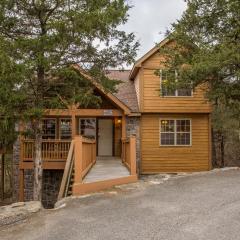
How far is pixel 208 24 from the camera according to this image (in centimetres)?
1571

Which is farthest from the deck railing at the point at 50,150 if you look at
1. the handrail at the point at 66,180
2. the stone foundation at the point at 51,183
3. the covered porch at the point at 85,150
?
the handrail at the point at 66,180

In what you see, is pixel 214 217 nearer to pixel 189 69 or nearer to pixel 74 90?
pixel 74 90

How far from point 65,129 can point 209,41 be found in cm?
851

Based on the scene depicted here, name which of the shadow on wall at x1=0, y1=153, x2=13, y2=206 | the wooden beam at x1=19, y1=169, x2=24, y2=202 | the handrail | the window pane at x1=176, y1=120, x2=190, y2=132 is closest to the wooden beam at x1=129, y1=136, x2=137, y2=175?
the handrail

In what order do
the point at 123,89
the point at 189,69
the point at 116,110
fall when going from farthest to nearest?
1. the point at 123,89
2. the point at 116,110
3. the point at 189,69

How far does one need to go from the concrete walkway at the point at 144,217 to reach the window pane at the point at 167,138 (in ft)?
27.0

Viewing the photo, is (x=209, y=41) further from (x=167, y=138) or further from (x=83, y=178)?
(x=83, y=178)

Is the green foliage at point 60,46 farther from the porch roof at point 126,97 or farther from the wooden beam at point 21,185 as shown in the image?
the wooden beam at point 21,185

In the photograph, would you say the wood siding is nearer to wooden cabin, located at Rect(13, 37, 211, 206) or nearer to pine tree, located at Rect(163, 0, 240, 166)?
wooden cabin, located at Rect(13, 37, 211, 206)

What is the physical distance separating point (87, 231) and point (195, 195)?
3595mm

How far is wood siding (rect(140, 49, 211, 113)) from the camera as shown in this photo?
18.5m

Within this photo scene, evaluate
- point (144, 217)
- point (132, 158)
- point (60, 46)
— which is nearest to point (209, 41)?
point (132, 158)

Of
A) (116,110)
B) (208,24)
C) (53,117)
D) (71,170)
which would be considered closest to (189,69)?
(208,24)

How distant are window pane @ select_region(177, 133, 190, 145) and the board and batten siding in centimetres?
25
